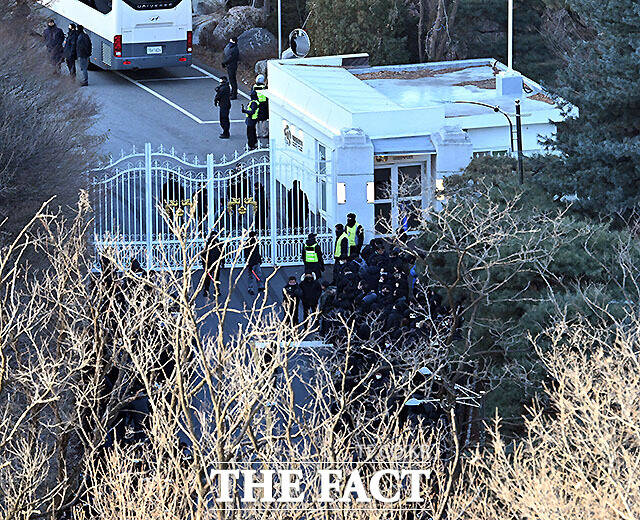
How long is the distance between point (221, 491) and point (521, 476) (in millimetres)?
2583

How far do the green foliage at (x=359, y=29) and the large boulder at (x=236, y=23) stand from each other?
3.59 meters

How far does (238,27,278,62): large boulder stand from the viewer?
42.2m

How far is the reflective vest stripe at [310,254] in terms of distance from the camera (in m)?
25.5

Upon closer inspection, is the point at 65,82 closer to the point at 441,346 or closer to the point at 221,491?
the point at 441,346

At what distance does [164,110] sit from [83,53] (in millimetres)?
2460

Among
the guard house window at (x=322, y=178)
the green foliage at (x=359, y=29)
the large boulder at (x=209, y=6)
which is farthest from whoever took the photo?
the large boulder at (x=209, y=6)

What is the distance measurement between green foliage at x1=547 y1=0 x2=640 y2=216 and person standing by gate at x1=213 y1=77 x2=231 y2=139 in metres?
10.1

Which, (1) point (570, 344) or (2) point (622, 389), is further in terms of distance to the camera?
(1) point (570, 344)

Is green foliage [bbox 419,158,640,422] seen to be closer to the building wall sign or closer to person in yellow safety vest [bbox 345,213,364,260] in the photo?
person in yellow safety vest [bbox 345,213,364,260]

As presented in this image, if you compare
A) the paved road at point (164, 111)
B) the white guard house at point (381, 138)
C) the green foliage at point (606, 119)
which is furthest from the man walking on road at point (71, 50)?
the green foliage at point (606, 119)

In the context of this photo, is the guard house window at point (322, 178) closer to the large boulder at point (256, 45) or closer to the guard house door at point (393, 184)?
the guard house door at point (393, 184)

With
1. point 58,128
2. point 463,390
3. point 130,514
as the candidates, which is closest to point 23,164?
point 58,128

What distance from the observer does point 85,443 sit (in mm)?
16766

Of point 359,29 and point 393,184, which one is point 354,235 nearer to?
point 393,184
